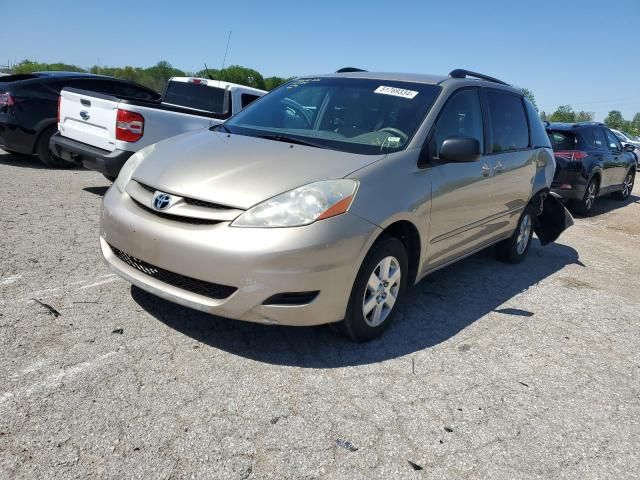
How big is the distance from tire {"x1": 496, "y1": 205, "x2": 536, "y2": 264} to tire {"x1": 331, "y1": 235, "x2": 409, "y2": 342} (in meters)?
2.47

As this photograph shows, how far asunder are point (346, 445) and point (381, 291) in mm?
1177

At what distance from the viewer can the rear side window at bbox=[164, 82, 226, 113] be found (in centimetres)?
774

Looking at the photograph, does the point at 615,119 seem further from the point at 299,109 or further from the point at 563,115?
the point at 299,109

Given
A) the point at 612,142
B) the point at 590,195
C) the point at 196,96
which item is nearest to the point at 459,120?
the point at 196,96

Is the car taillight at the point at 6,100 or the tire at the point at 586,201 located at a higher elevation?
the car taillight at the point at 6,100

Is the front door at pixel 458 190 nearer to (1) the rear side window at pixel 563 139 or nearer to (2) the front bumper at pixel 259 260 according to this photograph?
(2) the front bumper at pixel 259 260

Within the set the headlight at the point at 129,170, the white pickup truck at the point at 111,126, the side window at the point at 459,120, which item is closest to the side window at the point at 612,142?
the side window at the point at 459,120

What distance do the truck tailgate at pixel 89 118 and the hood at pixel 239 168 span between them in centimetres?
262

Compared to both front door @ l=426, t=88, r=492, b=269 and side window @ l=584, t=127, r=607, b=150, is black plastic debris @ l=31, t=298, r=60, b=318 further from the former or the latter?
side window @ l=584, t=127, r=607, b=150

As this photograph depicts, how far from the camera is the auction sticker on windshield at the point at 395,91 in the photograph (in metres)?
3.99

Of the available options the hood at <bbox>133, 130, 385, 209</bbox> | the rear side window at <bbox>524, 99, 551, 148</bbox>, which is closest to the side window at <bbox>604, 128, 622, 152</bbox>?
the rear side window at <bbox>524, 99, 551, 148</bbox>

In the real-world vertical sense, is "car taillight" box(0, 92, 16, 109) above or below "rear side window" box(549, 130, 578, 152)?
below

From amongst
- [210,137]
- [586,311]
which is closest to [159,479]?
[210,137]

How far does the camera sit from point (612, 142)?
35.7 feet
